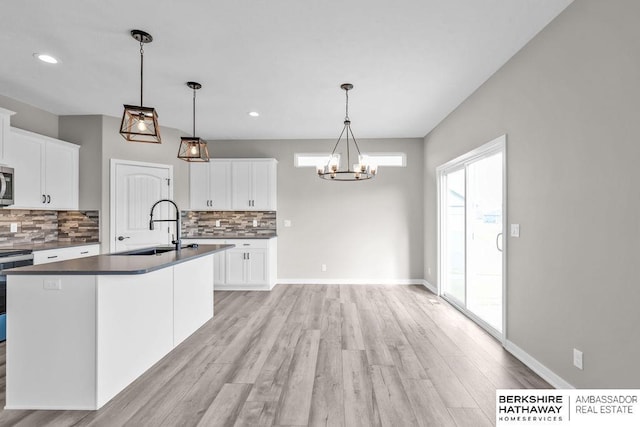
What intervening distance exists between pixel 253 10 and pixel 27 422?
314 cm

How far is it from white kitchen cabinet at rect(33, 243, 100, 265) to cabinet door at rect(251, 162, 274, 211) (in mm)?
2481

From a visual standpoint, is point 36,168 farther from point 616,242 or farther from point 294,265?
point 616,242

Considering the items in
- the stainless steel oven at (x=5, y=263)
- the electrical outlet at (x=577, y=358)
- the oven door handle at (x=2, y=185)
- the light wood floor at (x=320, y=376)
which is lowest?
the light wood floor at (x=320, y=376)

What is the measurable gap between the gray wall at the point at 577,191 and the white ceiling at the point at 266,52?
366 mm

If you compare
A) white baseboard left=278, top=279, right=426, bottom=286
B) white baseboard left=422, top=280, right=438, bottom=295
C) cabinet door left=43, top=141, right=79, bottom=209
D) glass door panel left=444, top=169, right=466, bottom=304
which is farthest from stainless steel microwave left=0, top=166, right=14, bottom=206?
white baseboard left=422, top=280, right=438, bottom=295

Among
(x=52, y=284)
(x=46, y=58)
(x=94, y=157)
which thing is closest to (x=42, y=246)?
(x=94, y=157)

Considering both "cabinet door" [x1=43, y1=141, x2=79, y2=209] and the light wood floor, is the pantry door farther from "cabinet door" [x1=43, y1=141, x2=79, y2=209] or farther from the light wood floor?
"cabinet door" [x1=43, y1=141, x2=79, y2=209]

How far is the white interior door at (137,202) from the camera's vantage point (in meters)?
4.61

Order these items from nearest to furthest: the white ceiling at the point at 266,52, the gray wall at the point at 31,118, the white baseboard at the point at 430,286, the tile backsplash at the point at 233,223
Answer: the white ceiling at the point at 266,52
the gray wall at the point at 31,118
the white baseboard at the point at 430,286
the tile backsplash at the point at 233,223

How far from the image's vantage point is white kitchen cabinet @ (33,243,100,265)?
356cm

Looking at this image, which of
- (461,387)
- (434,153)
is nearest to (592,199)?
(461,387)

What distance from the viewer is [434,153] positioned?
518 centimetres

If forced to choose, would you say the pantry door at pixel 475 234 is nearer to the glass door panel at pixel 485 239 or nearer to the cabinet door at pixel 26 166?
the glass door panel at pixel 485 239

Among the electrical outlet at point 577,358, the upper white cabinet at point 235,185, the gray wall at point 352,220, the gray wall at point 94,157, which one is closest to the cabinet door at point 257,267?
the gray wall at point 352,220
